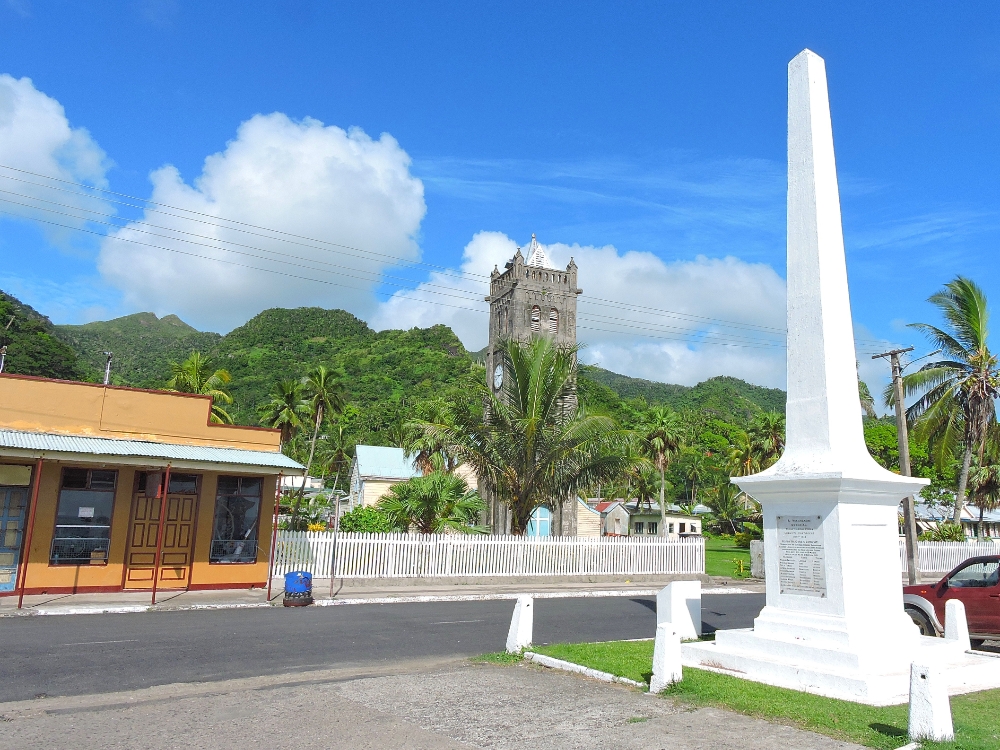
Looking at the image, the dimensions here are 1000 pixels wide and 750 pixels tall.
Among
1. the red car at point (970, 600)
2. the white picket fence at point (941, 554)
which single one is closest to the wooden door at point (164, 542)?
the red car at point (970, 600)

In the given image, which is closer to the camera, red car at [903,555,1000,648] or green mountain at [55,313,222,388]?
red car at [903,555,1000,648]

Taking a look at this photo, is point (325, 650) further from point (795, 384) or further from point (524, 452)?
point (524, 452)

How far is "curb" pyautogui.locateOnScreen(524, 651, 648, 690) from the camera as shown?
25.2 feet

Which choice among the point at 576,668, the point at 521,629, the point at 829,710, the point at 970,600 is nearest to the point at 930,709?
the point at 829,710

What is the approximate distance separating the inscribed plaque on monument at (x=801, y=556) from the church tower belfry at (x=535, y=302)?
1208 inches

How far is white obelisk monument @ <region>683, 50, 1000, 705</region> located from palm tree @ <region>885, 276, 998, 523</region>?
18896 millimetres

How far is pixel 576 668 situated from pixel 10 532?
12.9 metres

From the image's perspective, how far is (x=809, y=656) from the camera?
7.36 metres

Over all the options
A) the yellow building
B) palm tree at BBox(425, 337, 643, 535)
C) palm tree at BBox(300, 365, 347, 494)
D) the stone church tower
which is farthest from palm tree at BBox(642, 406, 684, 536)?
the yellow building

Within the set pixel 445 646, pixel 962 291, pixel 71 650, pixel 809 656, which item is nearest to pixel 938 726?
pixel 809 656

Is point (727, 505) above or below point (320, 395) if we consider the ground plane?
below

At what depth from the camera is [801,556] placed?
7867mm

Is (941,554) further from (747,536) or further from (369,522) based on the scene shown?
(369,522)

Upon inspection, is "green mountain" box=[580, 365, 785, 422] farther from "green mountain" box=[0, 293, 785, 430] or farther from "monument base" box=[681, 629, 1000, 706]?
"monument base" box=[681, 629, 1000, 706]
